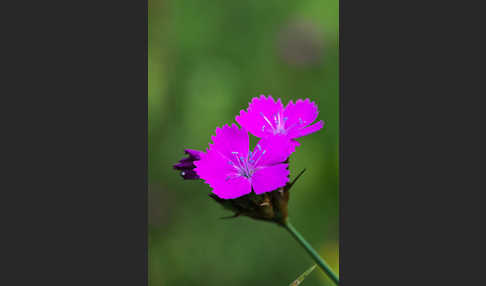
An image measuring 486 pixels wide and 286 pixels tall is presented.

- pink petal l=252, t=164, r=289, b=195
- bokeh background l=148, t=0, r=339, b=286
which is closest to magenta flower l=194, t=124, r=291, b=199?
pink petal l=252, t=164, r=289, b=195

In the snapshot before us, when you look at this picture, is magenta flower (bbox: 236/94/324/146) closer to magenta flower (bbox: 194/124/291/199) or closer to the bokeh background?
magenta flower (bbox: 194/124/291/199)

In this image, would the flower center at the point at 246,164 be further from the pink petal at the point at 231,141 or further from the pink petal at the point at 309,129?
the pink petal at the point at 309,129

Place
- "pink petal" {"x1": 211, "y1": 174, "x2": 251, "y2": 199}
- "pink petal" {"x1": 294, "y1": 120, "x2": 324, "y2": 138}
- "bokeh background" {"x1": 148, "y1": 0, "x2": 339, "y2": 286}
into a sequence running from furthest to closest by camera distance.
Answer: "bokeh background" {"x1": 148, "y1": 0, "x2": 339, "y2": 286}, "pink petal" {"x1": 294, "y1": 120, "x2": 324, "y2": 138}, "pink petal" {"x1": 211, "y1": 174, "x2": 251, "y2": 199}

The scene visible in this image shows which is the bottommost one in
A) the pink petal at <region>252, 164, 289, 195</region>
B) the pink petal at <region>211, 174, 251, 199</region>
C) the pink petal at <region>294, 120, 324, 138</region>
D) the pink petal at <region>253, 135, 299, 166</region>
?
the pink petal at <region>211, 174, 251, 199</region>

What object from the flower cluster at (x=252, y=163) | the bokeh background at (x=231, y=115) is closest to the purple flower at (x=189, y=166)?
the flower cluster at (x=252, y=163)

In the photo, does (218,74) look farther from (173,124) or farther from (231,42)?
(173,124)

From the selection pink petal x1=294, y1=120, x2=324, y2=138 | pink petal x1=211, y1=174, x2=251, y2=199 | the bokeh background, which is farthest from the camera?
the bokeh background

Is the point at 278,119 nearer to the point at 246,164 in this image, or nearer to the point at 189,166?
the point at 246,164
